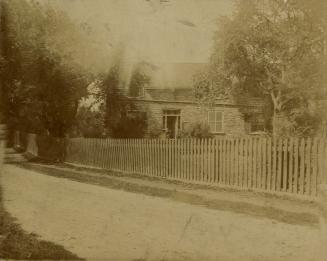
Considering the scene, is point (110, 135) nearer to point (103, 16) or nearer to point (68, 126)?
point (68, 126)

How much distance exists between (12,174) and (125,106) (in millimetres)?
14355

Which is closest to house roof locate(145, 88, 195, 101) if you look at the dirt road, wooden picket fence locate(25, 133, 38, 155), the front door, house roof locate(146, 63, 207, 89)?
house roof locate(146, 63, 207, 89)

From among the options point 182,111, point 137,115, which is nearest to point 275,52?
point 137,115

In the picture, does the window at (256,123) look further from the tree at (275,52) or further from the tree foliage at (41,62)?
the tree foliage at (41,62)

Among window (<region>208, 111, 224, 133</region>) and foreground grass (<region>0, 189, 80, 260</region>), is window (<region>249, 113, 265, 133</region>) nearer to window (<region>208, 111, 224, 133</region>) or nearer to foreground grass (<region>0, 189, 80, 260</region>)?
window (<region>208, 111, 224, 133</region>)

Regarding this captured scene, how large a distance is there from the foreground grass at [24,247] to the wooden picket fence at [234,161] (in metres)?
6.13

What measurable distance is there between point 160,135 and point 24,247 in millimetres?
24322

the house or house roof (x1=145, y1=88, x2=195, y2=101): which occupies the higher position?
house roof (x1=145, y1=88, x2=195, y2=101)

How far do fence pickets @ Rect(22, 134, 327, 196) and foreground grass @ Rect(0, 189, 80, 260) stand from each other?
6129mm

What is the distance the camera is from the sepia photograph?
677 centimetres

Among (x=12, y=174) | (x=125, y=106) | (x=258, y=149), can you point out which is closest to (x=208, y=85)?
(x=125, y=106)

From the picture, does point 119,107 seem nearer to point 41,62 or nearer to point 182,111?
point 182,111

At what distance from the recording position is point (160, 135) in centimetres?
3020

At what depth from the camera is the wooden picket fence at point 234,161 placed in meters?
10.3
